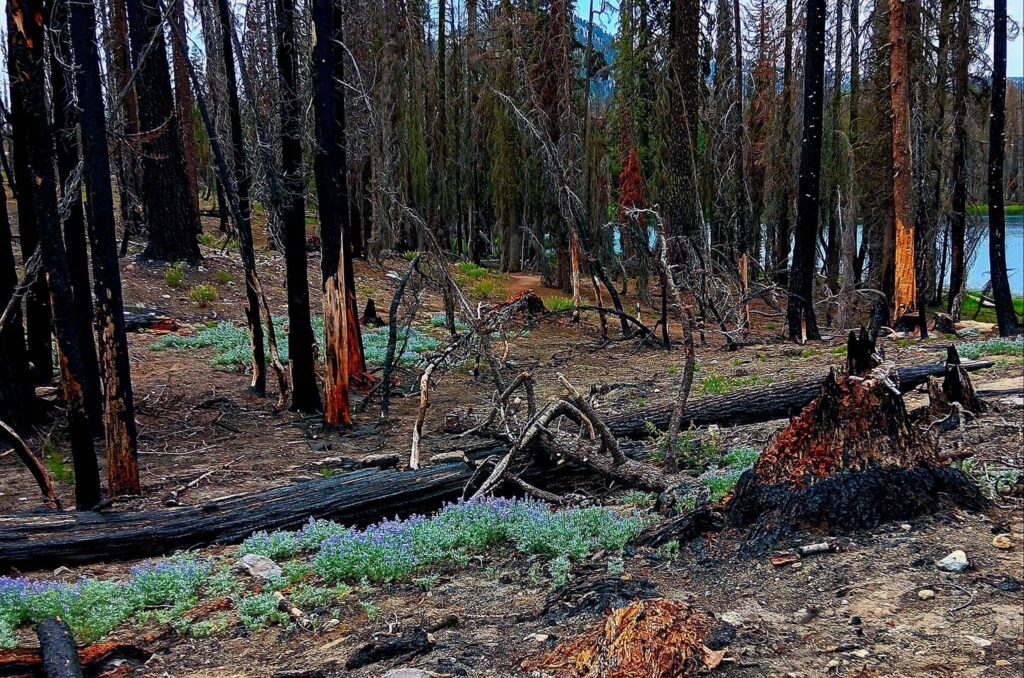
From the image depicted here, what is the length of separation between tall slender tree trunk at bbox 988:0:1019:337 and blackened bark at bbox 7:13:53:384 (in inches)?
580

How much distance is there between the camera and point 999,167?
551 inches

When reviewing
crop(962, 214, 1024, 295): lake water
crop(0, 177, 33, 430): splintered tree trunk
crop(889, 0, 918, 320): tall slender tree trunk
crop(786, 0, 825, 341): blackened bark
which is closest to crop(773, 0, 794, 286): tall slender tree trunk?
crop(962, 214, 1024, 295): lake water

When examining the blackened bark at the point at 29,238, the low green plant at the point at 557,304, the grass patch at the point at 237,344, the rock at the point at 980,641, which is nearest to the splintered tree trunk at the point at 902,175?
the low green plant at the point at 557,304

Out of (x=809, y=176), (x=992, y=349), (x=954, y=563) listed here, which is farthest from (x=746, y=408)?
(x=809, y=176)

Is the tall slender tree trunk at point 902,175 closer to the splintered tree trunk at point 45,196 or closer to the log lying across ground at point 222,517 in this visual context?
the log lying across ground at point 222,517

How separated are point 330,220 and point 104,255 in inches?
126

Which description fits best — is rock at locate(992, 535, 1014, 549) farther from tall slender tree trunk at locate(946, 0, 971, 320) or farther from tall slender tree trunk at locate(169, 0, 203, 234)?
tall slender tree trunk at locate(169, 0, 203, 234)

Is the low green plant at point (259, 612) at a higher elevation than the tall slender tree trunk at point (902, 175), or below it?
below

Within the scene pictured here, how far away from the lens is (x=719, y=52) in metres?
26.3

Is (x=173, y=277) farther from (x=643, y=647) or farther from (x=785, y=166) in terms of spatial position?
(x=785, y=166)

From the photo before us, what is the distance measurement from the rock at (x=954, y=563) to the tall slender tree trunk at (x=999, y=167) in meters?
11.5

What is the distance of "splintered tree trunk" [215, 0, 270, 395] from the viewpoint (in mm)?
9016

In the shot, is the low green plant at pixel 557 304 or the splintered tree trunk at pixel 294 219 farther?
the low green plant at pixel 557 304

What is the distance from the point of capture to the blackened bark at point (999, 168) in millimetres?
13602
